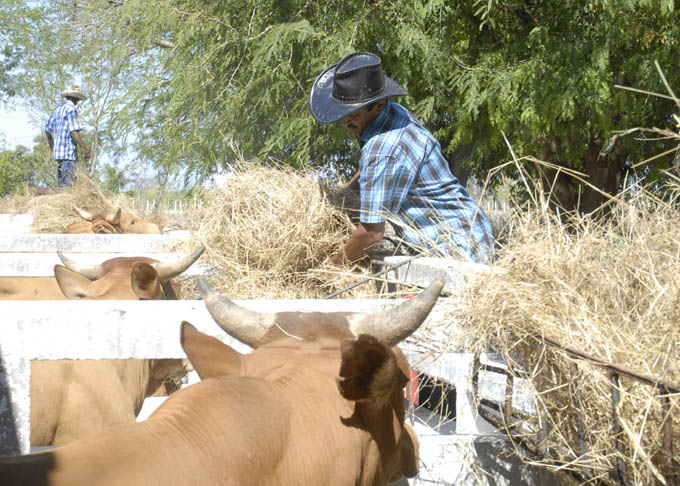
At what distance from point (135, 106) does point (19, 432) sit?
7403 mm

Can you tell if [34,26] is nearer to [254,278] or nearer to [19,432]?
[254,278]

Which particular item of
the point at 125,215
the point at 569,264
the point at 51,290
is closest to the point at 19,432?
the point at 569,264

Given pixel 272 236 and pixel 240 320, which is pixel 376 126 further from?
pixel 240 320

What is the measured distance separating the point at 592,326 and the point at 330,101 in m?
2.89

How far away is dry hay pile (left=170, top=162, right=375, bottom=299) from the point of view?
4758 millimetres

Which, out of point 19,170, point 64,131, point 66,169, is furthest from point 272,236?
point 19,170

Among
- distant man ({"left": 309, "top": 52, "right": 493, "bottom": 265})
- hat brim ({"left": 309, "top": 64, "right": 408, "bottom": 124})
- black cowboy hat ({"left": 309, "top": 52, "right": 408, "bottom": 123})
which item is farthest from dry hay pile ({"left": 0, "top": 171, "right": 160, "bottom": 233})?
distant man ({"left": 309, "top": 52, "right": 493, "bottom": 265})

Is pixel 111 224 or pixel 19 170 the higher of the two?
pixel 111 224

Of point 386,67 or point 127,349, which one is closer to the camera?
point 127,349

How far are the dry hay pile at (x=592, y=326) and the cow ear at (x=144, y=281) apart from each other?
2.30m

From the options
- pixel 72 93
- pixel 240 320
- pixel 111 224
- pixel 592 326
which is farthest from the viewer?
pixel 72 93

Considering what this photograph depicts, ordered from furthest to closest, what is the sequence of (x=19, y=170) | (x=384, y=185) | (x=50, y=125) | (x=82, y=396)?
(x=19, y=170) < (x=50, y=125) < (x=384, y=185) < (x=82, y=396)

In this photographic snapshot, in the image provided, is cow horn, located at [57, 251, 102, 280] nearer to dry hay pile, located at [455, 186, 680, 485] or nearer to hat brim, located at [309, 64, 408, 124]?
hat brim, located at [309, 64, 408, 124]

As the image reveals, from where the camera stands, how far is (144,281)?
4332 millimetres
